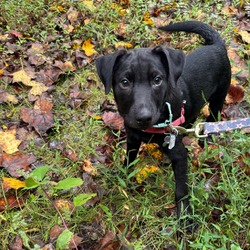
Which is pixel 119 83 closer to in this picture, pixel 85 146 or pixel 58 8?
pixel 85 146

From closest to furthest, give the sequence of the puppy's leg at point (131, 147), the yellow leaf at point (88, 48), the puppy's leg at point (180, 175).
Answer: the puppy's leg at point (180, 175) < the puppy's leg at point (131, 147) < the yellow leaf at point (88, 48)

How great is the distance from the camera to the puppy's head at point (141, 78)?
8.64 feet

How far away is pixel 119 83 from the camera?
2.78 m

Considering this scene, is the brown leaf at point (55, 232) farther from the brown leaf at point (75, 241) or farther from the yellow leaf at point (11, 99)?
the yellow leaf at point (11, 99)

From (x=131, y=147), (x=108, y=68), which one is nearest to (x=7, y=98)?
(x=131, y=147)

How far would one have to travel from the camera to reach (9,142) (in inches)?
138

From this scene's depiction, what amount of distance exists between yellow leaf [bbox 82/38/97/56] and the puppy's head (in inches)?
76.9

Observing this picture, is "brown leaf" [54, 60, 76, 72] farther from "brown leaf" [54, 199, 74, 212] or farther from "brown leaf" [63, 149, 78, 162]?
"brown leaf" [54, 199, 74, 212]

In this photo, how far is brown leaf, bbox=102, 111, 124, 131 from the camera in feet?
12.6

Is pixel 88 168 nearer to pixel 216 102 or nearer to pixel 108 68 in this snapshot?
pixel 108 68

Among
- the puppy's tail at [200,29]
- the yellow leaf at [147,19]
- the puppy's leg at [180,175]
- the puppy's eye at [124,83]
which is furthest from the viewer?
the yellow leaf at [147,19]

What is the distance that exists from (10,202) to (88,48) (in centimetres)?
244

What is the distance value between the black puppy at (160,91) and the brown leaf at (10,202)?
0.94 metres

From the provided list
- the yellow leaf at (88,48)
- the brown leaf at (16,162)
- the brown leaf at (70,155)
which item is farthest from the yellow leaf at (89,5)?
the brown leaf at (16,162)
